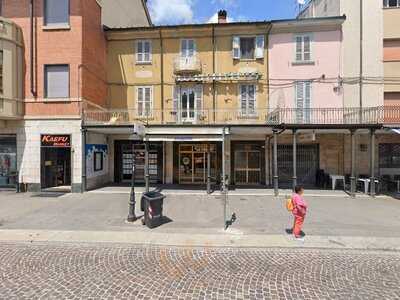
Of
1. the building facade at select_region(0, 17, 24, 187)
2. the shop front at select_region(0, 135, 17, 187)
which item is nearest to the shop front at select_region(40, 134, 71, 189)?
the building facade at select_region(0, 17, 24, 187)

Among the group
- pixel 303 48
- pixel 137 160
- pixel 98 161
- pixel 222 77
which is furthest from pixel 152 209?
pixel 303 48

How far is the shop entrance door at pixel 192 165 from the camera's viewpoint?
1925 centimetres

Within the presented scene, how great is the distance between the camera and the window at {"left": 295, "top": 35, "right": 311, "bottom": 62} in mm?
18141

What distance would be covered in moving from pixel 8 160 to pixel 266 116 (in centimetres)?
1443

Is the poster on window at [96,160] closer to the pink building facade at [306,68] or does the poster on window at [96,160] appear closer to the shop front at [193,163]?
the shop front at [193,163]

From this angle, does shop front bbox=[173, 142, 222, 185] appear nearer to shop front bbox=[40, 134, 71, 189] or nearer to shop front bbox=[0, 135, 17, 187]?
shop front bbox=[40, 134, 71, 189]

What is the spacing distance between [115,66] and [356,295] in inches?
717

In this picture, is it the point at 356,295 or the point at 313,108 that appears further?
the point at 313,108

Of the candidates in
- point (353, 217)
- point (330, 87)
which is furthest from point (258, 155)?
point (353, 217)

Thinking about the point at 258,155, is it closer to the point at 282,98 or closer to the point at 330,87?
the point at 282,98

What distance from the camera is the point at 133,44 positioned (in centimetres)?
1927

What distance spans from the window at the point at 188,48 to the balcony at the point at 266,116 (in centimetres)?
368

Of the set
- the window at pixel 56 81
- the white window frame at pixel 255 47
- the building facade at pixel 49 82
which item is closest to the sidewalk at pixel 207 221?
the building facade at pixel 49 82

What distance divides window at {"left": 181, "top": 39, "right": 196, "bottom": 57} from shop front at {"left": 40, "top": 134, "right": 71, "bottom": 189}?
8628 millimetres
